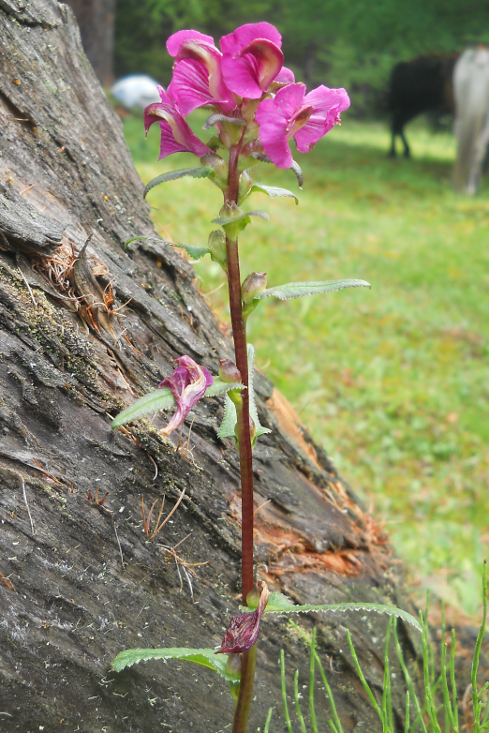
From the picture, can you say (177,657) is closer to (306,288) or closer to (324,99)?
(306,288)

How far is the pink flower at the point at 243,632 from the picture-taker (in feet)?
2.98

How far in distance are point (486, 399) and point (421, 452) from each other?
2.59 ft

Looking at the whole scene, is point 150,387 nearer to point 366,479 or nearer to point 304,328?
point 366,479

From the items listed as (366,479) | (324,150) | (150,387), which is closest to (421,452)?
(366,479)

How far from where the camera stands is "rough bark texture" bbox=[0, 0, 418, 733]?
3.42ft

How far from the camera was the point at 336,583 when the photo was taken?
1.52 meters

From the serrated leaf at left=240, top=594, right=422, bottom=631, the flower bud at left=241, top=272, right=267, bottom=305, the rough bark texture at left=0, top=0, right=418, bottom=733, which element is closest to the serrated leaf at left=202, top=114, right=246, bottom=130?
the flower bud at left=241, top=272, right=267, bottom=305

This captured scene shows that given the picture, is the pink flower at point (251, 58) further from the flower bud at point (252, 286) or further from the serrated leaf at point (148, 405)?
the serrated leaf at point (148, 405)

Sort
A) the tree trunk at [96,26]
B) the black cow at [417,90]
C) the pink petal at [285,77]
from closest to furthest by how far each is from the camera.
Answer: the pink petal at [285,77] → the tree trunk at [96,26] → the black cow at [417,90]

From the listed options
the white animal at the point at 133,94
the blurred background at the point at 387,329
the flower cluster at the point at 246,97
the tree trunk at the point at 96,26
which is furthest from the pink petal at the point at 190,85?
the white animal at the point at 133,94

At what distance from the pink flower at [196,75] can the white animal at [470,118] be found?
10139mm

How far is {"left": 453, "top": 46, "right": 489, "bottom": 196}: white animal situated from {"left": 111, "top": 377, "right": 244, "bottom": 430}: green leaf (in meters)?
10.2

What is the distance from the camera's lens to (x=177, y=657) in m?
0.92

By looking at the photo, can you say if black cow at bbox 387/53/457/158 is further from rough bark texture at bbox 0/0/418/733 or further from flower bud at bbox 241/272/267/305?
flower bud at bbox 241/272/267/305
